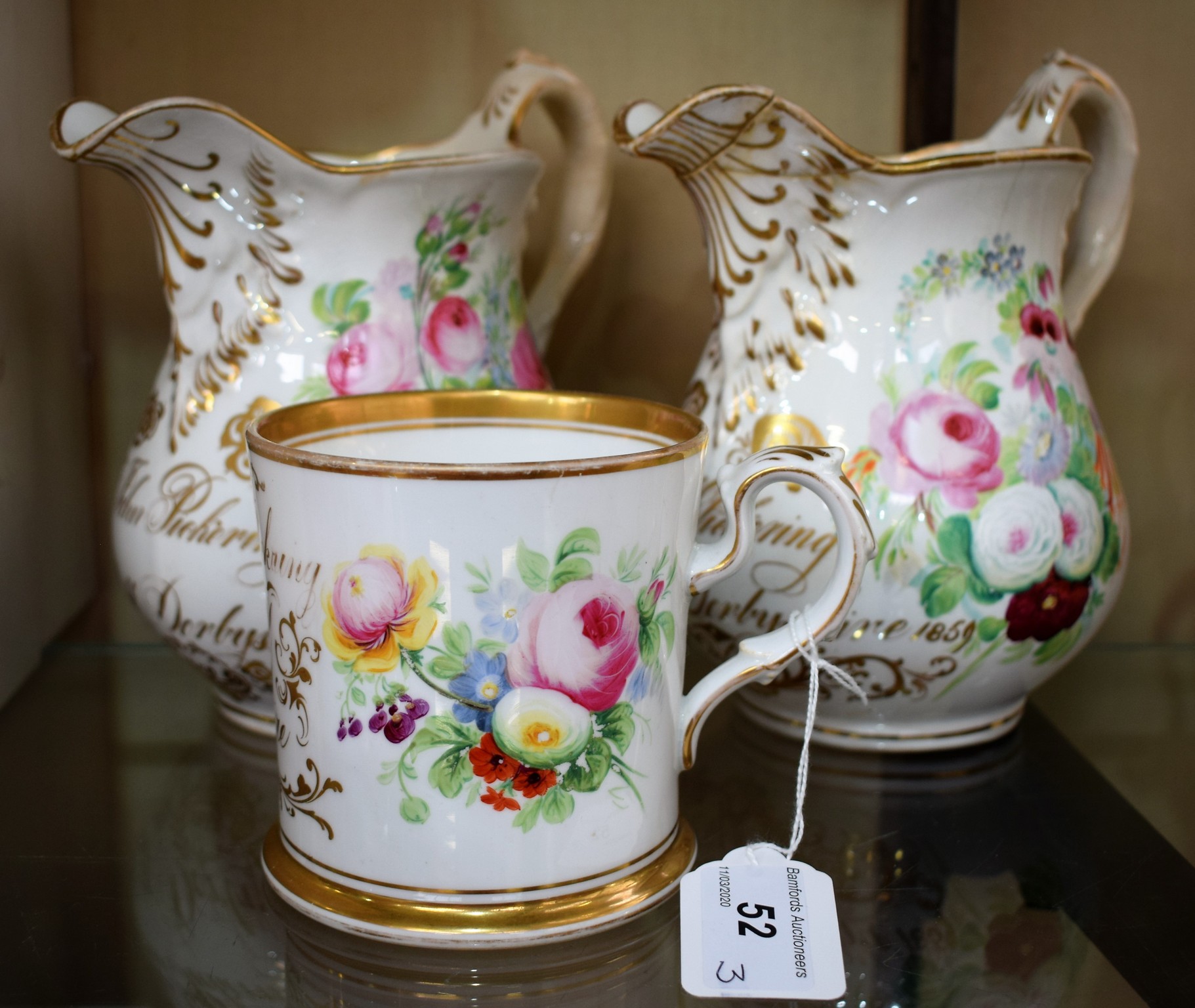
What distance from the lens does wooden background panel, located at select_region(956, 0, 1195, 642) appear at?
0.74 metres

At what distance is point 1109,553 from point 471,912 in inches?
13.6

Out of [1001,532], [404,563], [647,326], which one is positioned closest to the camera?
[404,563]

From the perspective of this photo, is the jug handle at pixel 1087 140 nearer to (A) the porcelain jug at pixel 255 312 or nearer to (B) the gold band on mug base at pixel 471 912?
(A) the porcelain jug at pixel 255 312

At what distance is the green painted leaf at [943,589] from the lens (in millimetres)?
562

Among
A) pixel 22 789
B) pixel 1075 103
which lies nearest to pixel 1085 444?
pixel 1075 103

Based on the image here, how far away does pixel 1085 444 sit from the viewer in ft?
1.94

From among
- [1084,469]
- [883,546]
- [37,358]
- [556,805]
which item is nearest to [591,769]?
[556,805]

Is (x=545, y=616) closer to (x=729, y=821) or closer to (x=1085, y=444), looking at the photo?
(x=729, y=821)

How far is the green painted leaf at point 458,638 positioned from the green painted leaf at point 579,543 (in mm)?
38

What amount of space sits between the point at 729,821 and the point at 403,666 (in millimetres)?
206

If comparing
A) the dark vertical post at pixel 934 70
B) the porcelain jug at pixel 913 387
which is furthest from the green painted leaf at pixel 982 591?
the dark vertical post at pixel 934 70

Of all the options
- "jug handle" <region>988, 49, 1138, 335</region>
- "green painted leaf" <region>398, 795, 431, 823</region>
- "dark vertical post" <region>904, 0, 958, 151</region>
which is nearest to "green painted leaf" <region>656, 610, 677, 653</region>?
"green painted leaf" <region>398, 795, 431, 823</region>

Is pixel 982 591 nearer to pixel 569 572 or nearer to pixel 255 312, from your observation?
pixel 569 572

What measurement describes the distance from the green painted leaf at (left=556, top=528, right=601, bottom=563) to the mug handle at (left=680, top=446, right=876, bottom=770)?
0.07m
